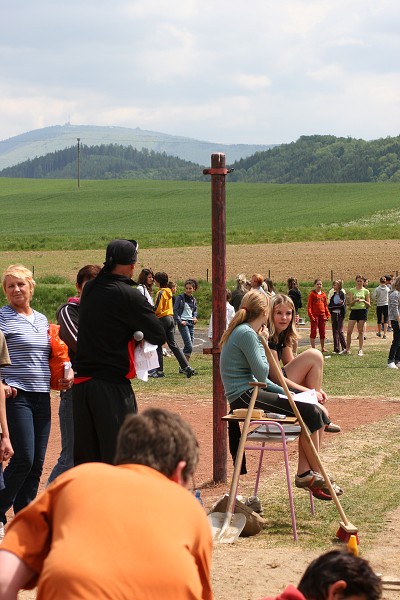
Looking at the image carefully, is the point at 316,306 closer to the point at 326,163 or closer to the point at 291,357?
the point at 291,357

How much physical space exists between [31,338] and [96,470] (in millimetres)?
3929

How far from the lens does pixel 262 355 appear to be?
770 centimetres

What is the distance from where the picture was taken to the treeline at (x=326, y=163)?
158 m

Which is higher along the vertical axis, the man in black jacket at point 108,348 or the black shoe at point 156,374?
the man in black jacket at point 108,348

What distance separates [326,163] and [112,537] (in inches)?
6693

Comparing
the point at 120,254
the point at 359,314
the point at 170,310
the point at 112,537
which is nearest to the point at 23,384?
the point at 120,254

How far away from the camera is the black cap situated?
6.25 meters

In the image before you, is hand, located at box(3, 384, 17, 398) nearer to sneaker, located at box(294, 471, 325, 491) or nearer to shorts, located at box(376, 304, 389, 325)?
sneaker, located at box(294, 471, 325, 491)

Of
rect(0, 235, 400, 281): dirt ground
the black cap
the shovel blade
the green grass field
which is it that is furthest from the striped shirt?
the green grass field

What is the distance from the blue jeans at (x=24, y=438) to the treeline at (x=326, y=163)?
142918 millimetres

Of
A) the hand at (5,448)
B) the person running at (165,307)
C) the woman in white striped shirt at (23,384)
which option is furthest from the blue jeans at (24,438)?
the person running at (165,307)

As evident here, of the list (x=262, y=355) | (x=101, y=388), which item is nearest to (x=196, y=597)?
(x=101, y=388)

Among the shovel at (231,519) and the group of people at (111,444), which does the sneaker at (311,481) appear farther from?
the shovel at (231,519)

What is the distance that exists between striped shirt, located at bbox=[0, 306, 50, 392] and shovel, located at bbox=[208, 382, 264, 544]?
138 centimetres
